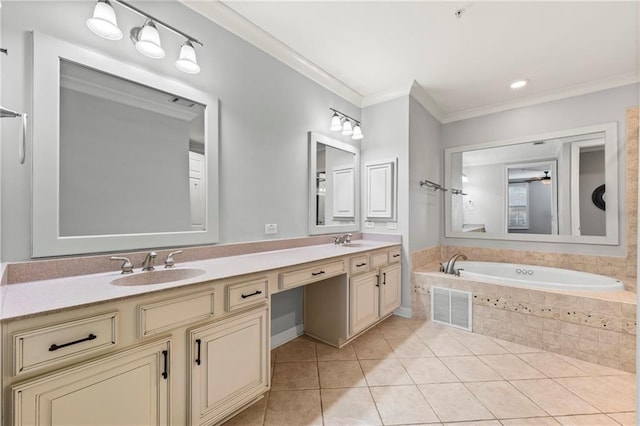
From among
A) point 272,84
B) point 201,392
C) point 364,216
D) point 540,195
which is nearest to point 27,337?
point 201,392

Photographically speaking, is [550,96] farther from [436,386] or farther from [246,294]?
[246,294]

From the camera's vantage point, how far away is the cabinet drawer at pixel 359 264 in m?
2.27

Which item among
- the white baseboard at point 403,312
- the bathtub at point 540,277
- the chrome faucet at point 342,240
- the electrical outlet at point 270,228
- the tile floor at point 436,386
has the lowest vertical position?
the tile floor at point 436,386

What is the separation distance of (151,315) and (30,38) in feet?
4.52

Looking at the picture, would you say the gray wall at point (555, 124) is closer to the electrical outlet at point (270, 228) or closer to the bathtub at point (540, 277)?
the bathtub at point (540, 277)

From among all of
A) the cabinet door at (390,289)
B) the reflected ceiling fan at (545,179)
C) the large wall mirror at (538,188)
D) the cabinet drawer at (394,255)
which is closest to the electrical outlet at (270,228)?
the cabinet door at (390,289)

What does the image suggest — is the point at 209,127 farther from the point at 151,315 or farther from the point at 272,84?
the point at 151,315

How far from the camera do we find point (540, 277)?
3117mm

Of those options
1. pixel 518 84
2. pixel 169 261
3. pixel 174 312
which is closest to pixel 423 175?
pixel 518 84

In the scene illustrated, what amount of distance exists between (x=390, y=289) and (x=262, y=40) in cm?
258

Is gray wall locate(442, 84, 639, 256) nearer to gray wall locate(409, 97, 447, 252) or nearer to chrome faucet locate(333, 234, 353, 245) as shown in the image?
gray wall locate(409, 97, 447, 252)

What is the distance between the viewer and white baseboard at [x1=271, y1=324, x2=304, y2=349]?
2293mm

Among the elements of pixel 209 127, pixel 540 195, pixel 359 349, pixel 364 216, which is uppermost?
pixel 209 127

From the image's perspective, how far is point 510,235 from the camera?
3.41 metres
